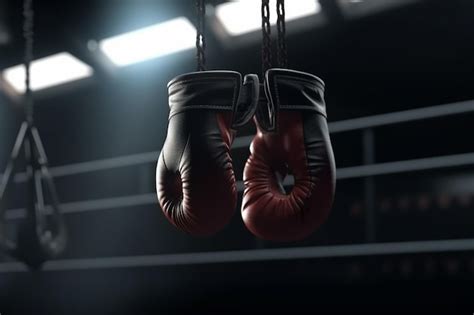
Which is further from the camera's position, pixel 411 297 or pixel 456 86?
pixel 456 86

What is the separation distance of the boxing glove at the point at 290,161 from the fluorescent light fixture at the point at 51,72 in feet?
14.3

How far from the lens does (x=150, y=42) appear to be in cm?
537

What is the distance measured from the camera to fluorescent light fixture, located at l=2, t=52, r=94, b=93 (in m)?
5.79

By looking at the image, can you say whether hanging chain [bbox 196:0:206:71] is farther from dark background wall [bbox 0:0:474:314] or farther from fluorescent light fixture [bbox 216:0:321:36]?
fluorescent light fixture [bbox 216:0:321:36]

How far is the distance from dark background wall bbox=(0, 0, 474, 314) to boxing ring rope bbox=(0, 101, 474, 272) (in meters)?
0.17

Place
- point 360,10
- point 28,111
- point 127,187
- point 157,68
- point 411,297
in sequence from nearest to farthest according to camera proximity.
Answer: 1. point 28,111
2. point 411,297
3. point 360,10
4. point 157,68
5. point 127,187

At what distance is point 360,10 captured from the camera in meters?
4.55

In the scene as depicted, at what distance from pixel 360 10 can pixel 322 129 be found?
3289 millimetres

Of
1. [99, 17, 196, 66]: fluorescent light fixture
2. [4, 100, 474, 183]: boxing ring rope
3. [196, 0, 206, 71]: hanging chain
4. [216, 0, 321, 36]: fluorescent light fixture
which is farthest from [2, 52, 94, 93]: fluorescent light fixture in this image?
[196, 0, 206, 71]: hanging chain

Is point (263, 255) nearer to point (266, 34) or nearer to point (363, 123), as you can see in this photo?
point (363, 123)

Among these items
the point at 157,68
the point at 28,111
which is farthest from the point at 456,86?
the point at 28,111

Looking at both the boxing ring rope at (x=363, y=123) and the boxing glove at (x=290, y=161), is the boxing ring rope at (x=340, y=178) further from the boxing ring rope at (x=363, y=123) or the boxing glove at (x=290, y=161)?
the boxing glove at (x=290, y=161)

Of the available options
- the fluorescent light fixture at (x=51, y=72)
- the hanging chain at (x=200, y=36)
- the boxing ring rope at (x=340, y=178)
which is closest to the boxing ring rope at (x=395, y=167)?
the boxing ring rope at (x=340, y=178)

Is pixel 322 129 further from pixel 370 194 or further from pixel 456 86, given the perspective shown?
pixel 456 86
